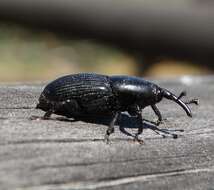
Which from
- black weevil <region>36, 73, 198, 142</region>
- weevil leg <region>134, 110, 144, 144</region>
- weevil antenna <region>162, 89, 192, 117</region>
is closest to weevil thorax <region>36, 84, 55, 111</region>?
black weevil <region>36, 73, 198, 142</region>

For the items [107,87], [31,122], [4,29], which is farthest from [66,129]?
[4,29]

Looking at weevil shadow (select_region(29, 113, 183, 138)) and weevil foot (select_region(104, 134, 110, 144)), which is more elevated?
weevil foot (select_region(104, 134, 110, 144))

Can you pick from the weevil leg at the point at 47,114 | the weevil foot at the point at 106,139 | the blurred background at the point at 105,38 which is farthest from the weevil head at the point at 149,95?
the blurred background at the point at 105,38

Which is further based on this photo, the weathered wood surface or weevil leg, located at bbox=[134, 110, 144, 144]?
weevil leg, located at bbox=[134, 110, 144, 144]

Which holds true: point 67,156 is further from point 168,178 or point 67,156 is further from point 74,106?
point 74,106

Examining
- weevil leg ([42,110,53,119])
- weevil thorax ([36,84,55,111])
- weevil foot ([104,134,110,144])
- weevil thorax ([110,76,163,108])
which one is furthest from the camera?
weevil thorax ([110,76,163,108])

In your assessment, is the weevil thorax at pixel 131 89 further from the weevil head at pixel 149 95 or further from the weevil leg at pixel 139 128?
the weevil leg at pixel 139 128

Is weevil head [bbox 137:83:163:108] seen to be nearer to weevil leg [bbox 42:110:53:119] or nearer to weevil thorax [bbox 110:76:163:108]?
weevil thorax [bbox 110:76:163:108]
